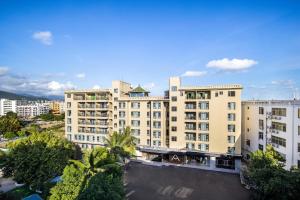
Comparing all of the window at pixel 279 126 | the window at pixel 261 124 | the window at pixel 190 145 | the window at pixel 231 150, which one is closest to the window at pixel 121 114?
the window at pixel 190 145

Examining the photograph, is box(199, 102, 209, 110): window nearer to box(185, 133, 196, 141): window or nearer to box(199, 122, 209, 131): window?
box(199, 122, 209, 131): window

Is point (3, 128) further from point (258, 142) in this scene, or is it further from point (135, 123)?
point (258, 142)

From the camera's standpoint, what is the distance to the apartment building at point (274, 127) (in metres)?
25.5

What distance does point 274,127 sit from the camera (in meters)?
30.2

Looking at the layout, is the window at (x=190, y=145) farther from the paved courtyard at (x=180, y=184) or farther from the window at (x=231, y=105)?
the window at (x=231, y=105)

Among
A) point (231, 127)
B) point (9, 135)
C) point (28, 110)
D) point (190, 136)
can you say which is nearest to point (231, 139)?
point (231, 127)

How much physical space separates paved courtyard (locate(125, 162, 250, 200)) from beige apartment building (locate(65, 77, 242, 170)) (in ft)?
14.8

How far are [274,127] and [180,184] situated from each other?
58.5ft

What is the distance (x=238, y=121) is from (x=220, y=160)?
27.9ft

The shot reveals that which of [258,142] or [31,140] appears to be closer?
[31,140]

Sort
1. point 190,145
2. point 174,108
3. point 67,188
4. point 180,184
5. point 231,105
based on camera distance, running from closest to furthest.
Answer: point 67,188
point 180,184
point 231,105
point 190,145
point 174,108

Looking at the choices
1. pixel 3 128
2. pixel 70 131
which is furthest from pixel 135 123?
pixel 3 128

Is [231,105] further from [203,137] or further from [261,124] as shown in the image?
[203,137]

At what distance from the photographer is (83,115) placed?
47875mm
